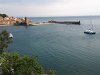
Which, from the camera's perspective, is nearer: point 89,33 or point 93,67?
point 93,67

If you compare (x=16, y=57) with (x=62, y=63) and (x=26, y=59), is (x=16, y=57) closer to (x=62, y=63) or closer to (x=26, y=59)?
(x=26, y=59)

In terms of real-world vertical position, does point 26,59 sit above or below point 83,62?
above

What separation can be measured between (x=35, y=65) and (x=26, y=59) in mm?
1504

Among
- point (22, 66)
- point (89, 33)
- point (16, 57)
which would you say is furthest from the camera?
point (89, 33)

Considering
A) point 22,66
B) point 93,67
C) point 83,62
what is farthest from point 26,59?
point 83,62

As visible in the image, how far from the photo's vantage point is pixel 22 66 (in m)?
29.0

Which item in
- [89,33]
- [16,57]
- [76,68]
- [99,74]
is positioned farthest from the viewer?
[89,33]

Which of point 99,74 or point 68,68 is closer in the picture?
point 99,74

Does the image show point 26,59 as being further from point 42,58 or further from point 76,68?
point 42,58

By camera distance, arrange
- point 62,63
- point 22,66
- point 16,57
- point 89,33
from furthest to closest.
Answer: point 89,33 < point 62,63 < point 16,57 < point 22,66

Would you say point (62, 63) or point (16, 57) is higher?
point (16, 57)

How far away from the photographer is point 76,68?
61.6m

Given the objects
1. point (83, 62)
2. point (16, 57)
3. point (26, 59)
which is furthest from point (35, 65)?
point (83, 62)

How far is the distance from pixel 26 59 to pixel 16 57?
9.62 feet
